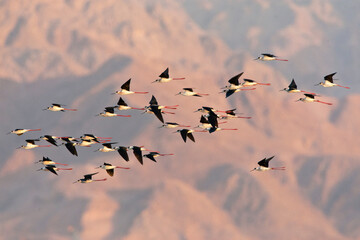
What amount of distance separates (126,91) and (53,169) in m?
6.80

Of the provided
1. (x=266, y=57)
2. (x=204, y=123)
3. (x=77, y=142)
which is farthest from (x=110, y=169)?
(x=266, y=57)

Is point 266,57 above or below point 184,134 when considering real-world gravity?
above

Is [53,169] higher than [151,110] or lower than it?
lower

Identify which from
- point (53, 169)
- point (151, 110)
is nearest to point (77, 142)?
point (53, 169)

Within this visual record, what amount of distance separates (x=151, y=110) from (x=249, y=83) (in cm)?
636

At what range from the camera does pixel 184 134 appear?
2245 inches

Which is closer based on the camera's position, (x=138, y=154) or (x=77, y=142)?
(x=138, y=154)

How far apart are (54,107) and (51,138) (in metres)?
3.12

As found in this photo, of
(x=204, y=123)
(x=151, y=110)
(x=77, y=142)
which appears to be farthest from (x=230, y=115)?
(x=77, y=142)

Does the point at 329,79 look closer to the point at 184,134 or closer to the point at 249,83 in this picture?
the point at 249,83

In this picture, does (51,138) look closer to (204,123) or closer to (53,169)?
(53,169)

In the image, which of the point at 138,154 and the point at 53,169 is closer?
the point at 138,154

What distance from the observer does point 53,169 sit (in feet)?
188

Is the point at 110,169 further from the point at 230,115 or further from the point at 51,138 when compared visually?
the point at 230,115
